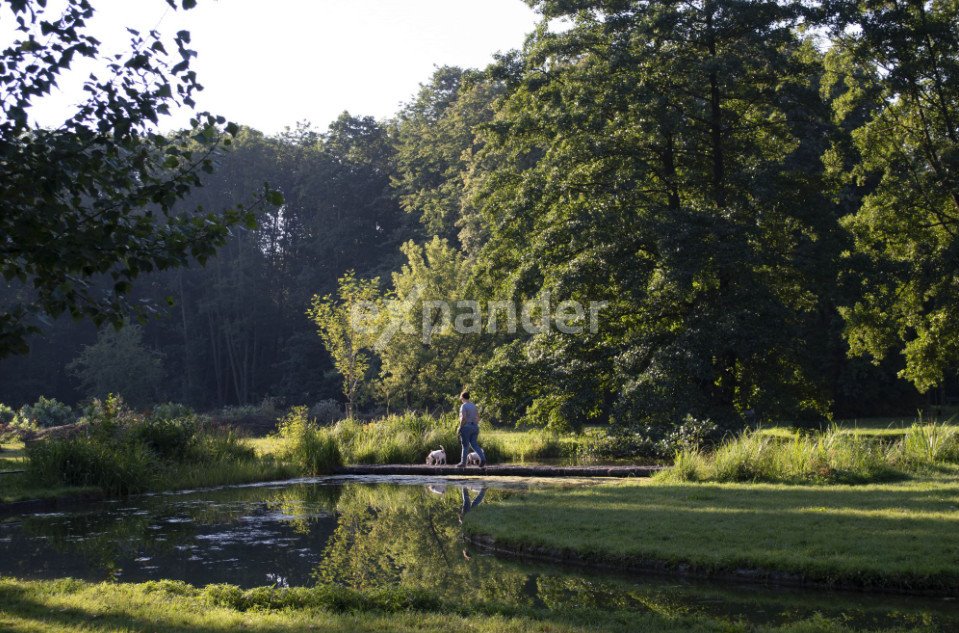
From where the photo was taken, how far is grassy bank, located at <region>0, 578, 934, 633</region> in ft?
22.2

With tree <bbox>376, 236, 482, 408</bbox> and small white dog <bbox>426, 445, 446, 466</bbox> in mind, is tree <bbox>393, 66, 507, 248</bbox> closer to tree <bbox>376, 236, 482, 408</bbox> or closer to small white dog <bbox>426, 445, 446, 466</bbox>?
tree <bbox>376, 236, 482, 408</bbox>

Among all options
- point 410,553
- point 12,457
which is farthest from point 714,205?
point 12,457

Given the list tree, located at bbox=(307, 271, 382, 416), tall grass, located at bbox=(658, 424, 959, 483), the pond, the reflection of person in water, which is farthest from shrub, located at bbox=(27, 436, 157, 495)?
tree, located at bbox=(307, 271, 382, 416)

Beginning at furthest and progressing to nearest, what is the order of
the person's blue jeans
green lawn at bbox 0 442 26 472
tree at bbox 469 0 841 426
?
tree at bbox 469 0 841 426
the person's blue jeans
green lawn at bbox 0 442 26 472

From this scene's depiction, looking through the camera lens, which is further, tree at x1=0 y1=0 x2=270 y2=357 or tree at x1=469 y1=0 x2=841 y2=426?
tree at x1=469 y1=0 x2=841 y2=426

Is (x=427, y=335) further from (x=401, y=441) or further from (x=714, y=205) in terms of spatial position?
(x=714, y=205)

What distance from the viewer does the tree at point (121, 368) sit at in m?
49.6

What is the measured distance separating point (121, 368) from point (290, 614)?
4603cm

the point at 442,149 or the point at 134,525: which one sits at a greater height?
the point at 442,149

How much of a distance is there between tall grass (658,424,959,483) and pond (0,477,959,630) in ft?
12.6

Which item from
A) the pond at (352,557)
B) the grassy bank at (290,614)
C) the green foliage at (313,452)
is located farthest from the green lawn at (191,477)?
the grassy bank at (290,614)

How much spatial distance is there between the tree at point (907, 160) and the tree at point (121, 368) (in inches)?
1507

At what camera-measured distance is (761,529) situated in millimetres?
10719

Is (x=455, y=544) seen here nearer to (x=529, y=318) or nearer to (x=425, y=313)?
(x=529, y=318)
